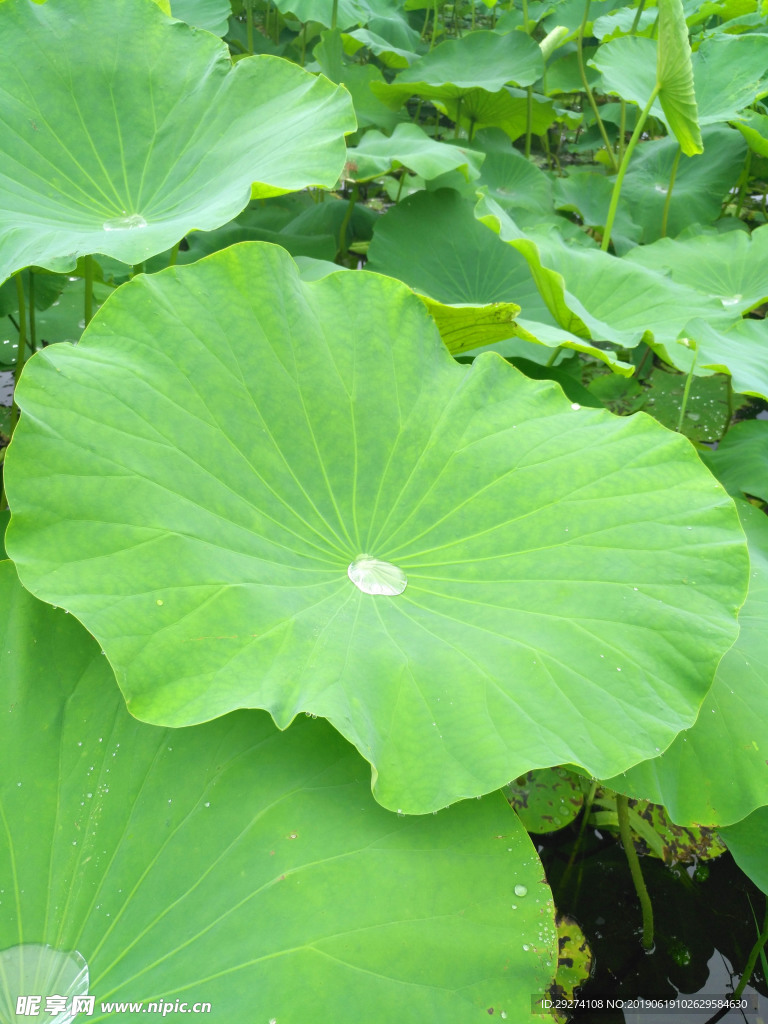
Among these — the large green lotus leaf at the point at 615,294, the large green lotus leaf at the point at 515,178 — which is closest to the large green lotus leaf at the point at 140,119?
the large green lotus leaf at the point at 615,294

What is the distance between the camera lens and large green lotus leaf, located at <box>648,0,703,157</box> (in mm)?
1682

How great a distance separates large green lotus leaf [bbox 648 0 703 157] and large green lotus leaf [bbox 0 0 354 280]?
2.49 ft

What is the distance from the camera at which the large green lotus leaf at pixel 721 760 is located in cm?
110

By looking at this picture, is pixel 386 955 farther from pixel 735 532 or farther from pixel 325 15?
pixel 325 15

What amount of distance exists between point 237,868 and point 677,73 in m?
1.91

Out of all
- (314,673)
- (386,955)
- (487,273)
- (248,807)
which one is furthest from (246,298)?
(487,273)

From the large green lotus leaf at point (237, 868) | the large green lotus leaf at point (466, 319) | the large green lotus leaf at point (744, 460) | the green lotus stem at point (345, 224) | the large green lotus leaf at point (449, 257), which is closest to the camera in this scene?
the large green lotus leaf at point (237, 868)

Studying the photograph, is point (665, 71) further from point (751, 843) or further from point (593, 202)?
point (751, 843)

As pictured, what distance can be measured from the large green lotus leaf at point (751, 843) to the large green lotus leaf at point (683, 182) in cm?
262

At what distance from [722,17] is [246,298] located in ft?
14.7

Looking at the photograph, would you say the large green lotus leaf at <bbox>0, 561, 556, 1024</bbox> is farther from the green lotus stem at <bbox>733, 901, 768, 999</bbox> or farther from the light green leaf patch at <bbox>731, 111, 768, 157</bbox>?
the light green leaf patch at <bbox>731, 111, 768, 157</bbox>

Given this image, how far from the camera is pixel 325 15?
118 inches

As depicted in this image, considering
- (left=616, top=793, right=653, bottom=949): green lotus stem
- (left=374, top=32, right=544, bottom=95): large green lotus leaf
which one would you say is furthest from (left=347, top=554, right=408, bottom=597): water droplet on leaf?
(left=374, top=32, right=544, bottom=95): large green lotus leaf

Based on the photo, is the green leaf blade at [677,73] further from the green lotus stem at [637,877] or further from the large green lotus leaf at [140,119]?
the green lotus stem at [637,877]
